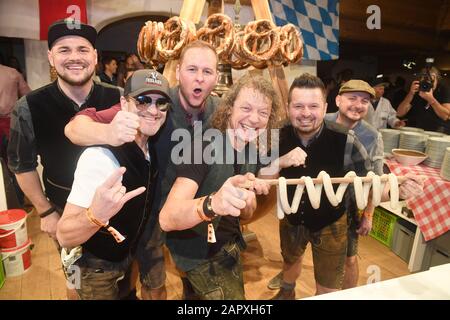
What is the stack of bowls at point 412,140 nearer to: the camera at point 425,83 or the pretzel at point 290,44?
the camera at point 425,83

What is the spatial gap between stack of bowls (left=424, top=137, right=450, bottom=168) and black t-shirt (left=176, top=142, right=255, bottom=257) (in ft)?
4.10

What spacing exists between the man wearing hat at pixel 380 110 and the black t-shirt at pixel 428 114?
24cm

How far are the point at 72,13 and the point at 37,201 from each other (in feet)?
4.68

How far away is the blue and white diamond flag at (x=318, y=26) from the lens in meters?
1.94

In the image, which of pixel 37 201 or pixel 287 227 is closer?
pixel 37 201

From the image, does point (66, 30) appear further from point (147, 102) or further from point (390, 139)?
point (390, 139)

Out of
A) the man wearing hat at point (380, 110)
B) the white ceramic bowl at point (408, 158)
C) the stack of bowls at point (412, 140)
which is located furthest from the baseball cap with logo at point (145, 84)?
the stack of bowls at point (412, 140)

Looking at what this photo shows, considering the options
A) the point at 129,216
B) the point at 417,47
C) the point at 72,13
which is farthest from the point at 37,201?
the point at 417,47

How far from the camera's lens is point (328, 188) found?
32.8 inches

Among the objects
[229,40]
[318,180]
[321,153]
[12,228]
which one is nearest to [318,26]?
[229,40]

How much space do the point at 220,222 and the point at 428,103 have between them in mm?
1383

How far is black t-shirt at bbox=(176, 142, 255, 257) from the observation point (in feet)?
3.08

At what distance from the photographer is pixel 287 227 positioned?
1335 mm
